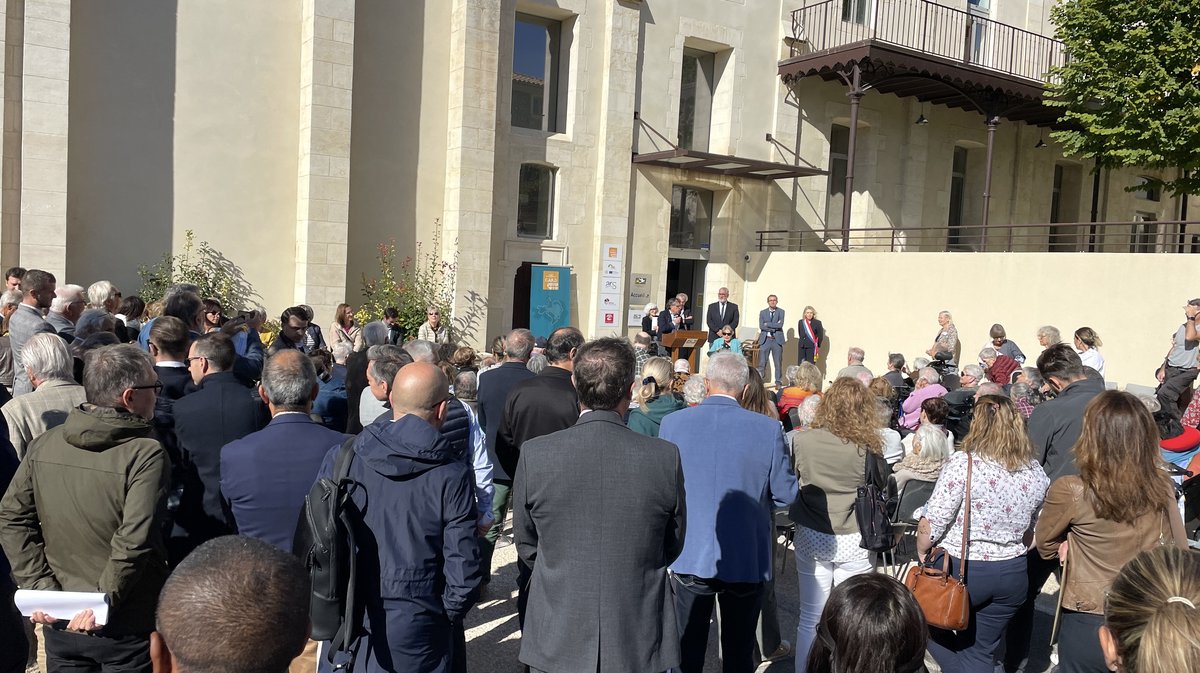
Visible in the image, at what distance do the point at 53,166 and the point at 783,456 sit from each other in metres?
12.1

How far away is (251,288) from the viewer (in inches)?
545

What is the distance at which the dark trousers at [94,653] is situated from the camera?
308 cm

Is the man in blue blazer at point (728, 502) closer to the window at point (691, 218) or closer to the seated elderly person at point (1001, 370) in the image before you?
the seated elderly person at point (1001, 370)

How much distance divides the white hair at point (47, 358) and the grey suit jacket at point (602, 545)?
271 cm

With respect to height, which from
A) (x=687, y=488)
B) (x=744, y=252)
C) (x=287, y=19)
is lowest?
(x=687, y=488)

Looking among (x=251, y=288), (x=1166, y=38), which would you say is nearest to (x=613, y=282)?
(x=251, y=288)

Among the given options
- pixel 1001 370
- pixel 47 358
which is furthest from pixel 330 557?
pixel 1001 370

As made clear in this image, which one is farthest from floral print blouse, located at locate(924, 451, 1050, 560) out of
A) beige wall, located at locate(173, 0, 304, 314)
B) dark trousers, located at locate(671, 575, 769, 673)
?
beige wall, located at locate(173, 0, 304, 314)

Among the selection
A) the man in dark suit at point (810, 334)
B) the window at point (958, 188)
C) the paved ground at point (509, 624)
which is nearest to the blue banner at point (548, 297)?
the man in dark suit at point (810, 334)

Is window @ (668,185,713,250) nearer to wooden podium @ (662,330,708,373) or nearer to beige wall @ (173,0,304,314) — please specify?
wooden podium @ (662,330,708,373)

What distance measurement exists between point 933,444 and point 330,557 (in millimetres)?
4330

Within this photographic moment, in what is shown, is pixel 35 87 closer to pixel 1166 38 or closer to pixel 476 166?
pixel 476 166

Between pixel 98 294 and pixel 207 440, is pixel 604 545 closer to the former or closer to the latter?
pixel 207 440

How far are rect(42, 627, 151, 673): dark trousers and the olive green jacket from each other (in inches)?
2.2
